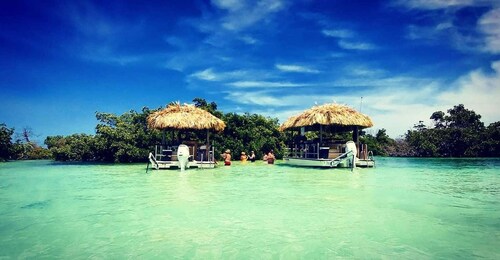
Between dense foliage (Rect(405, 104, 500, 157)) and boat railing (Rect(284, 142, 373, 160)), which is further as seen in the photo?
dense foliage (Rect(405, 104, 500, 157))

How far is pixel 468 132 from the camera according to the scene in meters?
26.5

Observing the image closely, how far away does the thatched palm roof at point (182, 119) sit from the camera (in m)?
14.4

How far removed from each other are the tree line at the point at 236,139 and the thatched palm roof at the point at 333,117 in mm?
6072

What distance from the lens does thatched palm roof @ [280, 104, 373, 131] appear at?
15.0 meters

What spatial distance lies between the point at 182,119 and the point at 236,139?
23.4 feet

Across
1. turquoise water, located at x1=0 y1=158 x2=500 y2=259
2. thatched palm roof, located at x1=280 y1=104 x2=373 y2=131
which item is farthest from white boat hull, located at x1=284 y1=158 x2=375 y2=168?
turquoise water, located at x1=0 y1=158 x2=500 y2=259

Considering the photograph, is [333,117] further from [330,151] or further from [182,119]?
[182,119]

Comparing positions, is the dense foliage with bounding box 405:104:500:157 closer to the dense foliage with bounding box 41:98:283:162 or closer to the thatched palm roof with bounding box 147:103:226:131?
the dense foliage with bounding box 41:98:283:162

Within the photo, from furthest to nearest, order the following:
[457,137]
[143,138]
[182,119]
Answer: [457,137]
[143,138]
[182,119]

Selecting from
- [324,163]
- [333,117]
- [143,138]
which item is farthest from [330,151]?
[143,138]

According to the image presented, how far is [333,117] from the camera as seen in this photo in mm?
14984

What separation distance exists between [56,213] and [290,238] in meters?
4.10

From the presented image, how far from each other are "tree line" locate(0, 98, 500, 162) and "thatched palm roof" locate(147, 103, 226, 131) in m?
1.16

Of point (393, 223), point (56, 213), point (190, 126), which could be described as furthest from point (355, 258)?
point (190, 126)
